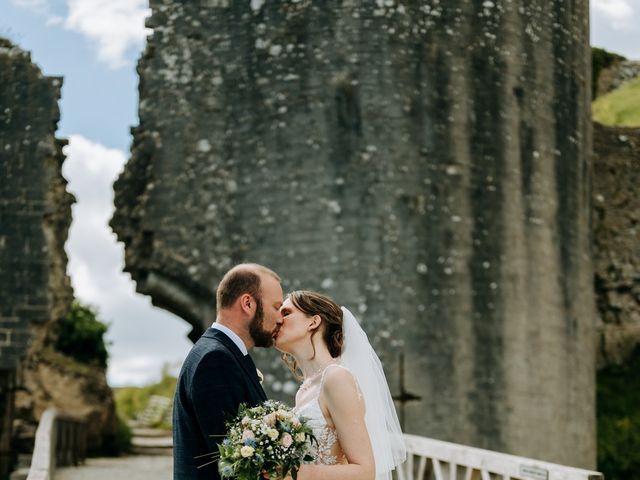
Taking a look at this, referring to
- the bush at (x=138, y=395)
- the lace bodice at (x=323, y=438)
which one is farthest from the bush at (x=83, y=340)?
the lace bodice at (x=323, y=438)

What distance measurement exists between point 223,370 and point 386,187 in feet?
25.1

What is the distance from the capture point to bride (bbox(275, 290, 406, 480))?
4168 millimetres

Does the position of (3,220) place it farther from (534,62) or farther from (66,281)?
(534,62)

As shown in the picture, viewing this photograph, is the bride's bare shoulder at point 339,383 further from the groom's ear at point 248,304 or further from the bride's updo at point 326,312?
the groom's ear at point 248,304

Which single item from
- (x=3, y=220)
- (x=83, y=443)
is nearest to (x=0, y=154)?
(x=3, y=220)

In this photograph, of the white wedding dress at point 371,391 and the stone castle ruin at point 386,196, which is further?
the stone castle ruin at point 386,196

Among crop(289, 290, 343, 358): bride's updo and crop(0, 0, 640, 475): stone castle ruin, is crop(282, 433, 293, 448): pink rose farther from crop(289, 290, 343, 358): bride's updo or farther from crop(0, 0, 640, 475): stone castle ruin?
crop(0, 0, 640, 475): stone castle ruin

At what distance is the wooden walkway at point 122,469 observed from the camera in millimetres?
12422

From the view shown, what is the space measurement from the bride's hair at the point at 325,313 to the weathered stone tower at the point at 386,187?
6.77 m

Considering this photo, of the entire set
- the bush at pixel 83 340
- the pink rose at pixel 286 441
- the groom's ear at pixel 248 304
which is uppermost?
the bush at pixel 83 340

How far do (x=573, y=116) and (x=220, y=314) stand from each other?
977 cm

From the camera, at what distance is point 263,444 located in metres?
3.99

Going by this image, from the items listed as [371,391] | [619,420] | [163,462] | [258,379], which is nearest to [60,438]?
[163,462]

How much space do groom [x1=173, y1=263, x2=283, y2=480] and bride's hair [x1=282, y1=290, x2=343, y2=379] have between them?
0.66 ft
